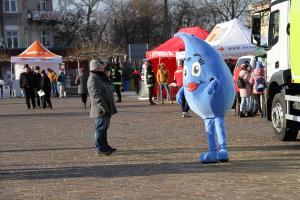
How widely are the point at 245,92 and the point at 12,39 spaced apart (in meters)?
51.3

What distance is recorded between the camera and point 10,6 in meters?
64.6

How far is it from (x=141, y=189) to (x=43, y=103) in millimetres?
17924

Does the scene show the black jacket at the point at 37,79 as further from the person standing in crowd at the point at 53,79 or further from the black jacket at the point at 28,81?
the person standing in crowd at the point at 53,79

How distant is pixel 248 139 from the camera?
41.3 feet

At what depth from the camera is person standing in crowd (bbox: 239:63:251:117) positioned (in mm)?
17891

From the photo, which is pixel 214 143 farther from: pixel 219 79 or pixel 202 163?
pixel 219 79

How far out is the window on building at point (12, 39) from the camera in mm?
64688

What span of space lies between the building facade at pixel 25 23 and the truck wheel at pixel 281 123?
52.9 m

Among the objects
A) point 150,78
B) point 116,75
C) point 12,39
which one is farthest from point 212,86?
point 12,39

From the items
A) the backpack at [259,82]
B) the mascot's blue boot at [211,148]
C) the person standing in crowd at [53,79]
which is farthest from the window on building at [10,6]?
the mascot's blue boot at [211,148]

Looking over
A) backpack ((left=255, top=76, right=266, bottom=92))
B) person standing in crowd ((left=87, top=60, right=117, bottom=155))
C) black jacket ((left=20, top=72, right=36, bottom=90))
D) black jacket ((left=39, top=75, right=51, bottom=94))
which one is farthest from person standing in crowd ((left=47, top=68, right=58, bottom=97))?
person standing in crowd ((left=87, top=60, right=117, bottom=155))

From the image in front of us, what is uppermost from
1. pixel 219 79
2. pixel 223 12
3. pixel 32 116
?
pixel 223 12

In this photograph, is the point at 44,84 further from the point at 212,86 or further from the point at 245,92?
the point at 212,86

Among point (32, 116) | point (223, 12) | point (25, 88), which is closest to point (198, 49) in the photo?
point (32, 116)
